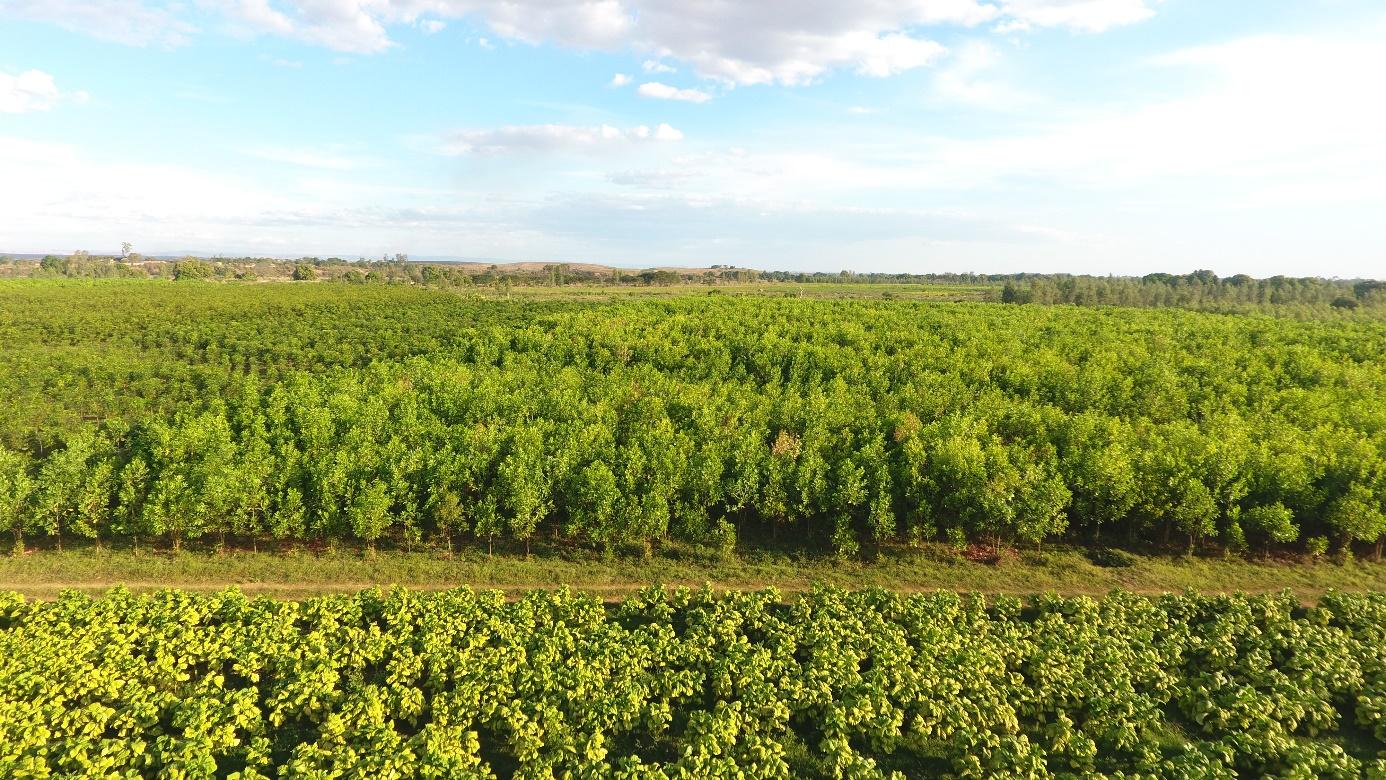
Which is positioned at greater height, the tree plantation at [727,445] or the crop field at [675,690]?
the tree plantation at [727,445]

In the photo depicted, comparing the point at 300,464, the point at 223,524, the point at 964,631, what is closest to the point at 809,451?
the point at 964,631

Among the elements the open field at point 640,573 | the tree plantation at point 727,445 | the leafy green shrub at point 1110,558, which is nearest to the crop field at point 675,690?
the open field at point 640,573

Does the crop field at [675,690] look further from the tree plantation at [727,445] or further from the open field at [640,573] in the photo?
the tree plantation at [727,445]

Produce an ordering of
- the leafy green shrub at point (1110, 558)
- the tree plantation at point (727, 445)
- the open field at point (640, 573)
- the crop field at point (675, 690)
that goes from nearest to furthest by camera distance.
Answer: the crop field at point (675, 690) → the open field at point (640, 573) → the tree plantation at point (727, 445) → the leafy green shrub at point (1110, 558)

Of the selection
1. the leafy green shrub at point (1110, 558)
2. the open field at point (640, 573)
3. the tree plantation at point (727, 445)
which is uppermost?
the tree plantation at point (727, 445)

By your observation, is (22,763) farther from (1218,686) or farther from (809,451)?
(1218,686)

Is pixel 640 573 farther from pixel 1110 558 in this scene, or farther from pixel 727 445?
pixel 1110 558

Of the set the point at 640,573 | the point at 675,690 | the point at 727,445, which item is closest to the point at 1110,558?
the point at 727,445
